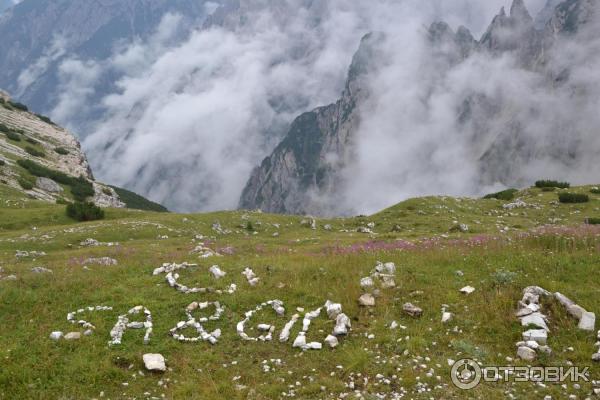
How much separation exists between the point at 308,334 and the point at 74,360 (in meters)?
6.71

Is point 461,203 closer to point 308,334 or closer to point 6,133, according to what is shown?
point 308,334

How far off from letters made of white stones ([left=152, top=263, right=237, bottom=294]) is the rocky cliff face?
60.8 m

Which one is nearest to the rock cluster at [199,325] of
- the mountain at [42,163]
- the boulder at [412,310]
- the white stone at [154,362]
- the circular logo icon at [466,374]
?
the white stone at [154,362]

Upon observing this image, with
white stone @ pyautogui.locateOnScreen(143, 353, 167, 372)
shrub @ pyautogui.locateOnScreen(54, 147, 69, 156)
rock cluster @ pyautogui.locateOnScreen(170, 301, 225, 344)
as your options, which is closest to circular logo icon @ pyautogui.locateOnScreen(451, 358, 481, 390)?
rock cluster @ pyautogui.locateOnScreen(170, 301, 225, 344)

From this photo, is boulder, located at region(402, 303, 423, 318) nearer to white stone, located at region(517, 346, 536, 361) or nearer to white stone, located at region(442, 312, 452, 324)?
white stone, located at region(442, 312, 452, 324)

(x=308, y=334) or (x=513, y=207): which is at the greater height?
(x=513, y=207)

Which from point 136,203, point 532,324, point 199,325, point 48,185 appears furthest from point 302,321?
point 136,203

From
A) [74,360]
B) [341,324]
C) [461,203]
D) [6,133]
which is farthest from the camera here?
[6,133]

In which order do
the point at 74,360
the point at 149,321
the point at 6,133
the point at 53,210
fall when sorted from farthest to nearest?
the point at 6,133 < the point at 53,210 < the point at 149,321 < the point at 74,360

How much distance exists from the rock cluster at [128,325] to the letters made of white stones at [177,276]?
2066 millimetres

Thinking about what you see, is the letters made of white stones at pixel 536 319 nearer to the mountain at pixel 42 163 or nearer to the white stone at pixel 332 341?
the white stone at pixel 332 341

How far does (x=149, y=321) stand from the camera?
46.3 feet

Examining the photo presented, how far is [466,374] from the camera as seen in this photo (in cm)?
1034

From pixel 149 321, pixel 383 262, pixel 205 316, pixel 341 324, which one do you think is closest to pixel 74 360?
pixel 149 321
